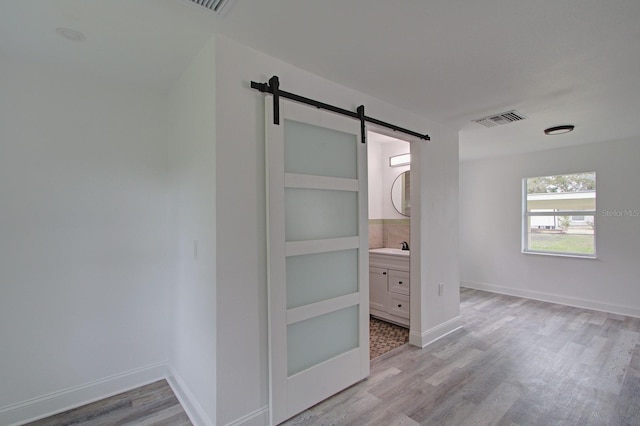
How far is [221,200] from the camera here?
183 centimetres

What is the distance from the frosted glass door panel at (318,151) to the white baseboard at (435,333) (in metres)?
1.92

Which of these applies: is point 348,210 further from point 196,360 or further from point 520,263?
point 520,263

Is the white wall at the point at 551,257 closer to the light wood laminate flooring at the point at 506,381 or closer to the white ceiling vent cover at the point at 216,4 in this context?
the light wood laminate flooring at the point at 506,381

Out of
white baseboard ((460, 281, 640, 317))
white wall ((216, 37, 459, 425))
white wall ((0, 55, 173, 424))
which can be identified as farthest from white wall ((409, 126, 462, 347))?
white wall ((0, 55, 173, 424))

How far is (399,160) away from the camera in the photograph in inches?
176

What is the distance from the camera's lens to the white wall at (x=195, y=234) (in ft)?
6.14

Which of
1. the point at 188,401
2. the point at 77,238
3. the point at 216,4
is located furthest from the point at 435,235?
the point at 77,238

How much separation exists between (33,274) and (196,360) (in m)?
1.29

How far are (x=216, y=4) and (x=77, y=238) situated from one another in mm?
1938

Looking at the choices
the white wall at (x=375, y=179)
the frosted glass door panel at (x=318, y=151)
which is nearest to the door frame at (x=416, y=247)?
the frosted glass door panel at (x=318, y=151)

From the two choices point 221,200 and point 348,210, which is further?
point 348,210

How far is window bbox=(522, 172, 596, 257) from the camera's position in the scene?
4559 mm

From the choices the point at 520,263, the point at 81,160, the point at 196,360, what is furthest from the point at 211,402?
the point at 520,263

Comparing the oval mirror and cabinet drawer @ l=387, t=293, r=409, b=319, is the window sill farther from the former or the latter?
cabinet drawer @ l=387, t=293, r=409, b=319
